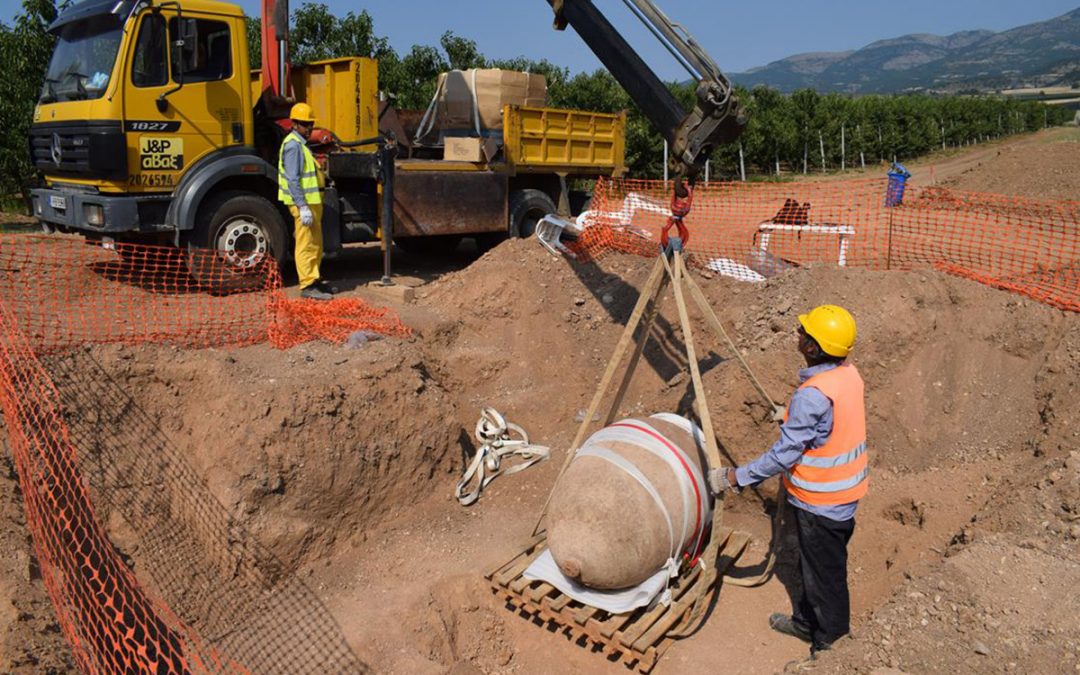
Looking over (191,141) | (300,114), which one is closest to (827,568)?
(300,114)

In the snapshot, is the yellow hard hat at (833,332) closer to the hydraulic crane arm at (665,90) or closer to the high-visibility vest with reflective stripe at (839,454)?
the high-visibility vest with reflective stripe at (839,454)

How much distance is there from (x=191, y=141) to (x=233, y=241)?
115cm

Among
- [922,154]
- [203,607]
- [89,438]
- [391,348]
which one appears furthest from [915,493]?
[922,154]

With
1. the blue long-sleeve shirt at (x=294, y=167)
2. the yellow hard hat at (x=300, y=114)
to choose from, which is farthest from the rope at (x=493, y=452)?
the yellow hard hat at (x=300, y=114)

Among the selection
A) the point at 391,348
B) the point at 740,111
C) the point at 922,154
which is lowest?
the point at 391,348

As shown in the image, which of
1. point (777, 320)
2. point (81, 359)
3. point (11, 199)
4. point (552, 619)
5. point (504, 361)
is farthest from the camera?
point (11, 199)

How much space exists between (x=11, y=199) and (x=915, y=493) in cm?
1903

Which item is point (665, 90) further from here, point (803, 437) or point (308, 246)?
point (308, 246)

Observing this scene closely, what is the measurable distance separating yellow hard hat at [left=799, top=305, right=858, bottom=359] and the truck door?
23.2ft

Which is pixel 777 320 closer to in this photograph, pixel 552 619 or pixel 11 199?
pixel 552 619

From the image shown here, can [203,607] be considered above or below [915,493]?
below

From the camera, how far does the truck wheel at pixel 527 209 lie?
11289 millimetres

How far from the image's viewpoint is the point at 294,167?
8258mm

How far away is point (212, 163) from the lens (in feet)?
27.9
